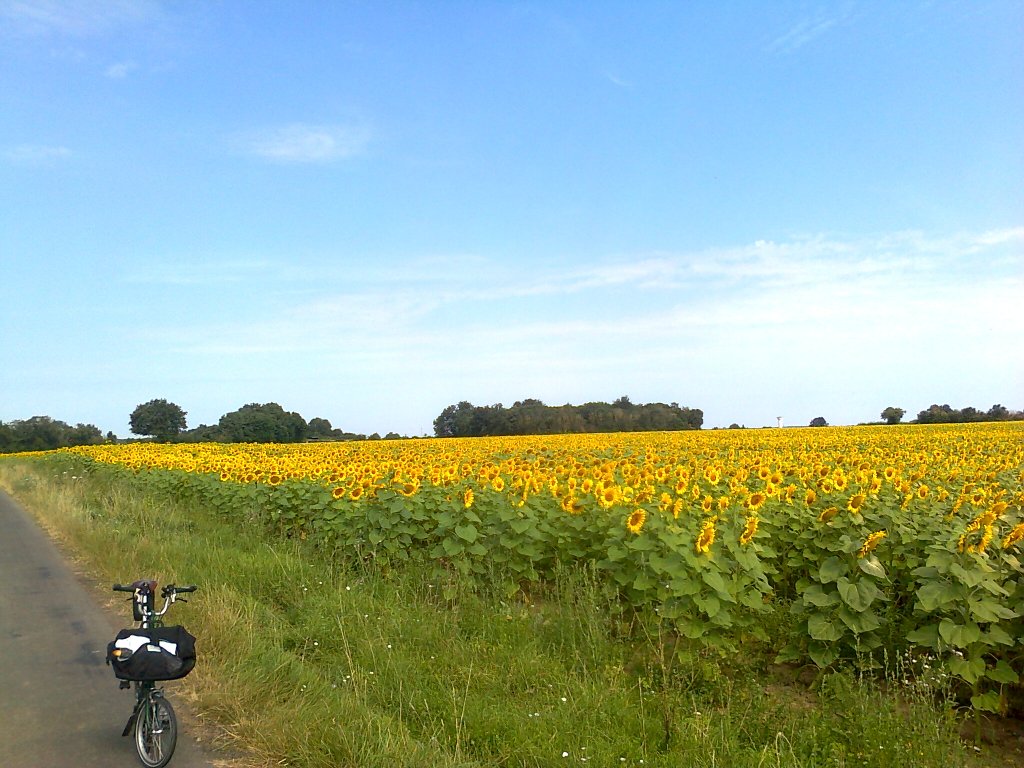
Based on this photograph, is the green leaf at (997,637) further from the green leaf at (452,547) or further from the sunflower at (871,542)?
the green leaf at (452,547)

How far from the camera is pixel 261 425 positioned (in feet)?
219

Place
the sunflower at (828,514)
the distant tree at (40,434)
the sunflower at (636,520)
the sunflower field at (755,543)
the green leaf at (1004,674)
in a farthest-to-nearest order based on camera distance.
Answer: the distant tree at (40,434) < the sunflower at (828,514) < the sunflower at (636,520) < the sunflower field at (755,543) < the green leaf at (1004,674)

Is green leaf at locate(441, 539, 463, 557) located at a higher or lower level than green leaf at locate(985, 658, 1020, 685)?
higher

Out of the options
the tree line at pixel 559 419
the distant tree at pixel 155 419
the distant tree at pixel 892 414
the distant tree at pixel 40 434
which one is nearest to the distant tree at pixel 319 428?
the tree line at pixel 559 419

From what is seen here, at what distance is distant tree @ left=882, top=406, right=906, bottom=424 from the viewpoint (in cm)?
6569

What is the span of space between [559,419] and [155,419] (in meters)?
42.5

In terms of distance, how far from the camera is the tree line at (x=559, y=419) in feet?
233

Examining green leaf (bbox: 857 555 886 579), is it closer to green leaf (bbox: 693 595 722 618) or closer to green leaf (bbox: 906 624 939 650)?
green leaf (bbox: 906 624 939 650)

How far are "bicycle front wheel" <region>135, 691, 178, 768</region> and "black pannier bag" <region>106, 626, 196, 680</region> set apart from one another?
0.24m

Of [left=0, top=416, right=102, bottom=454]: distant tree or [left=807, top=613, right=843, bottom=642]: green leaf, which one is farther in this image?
[left=0, top=416, right=102, bottom=454]: distant tree

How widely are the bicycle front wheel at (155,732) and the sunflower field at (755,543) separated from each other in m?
3.59

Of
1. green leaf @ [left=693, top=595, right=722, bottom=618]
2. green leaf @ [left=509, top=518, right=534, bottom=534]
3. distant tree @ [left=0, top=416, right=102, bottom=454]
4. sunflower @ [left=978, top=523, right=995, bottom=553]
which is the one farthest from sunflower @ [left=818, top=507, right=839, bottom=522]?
distant tree @ [left=0, top=416, right=102, bottom=454]

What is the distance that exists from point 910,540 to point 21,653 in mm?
8078

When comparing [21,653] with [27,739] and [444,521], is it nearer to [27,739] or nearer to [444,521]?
[27,739]
